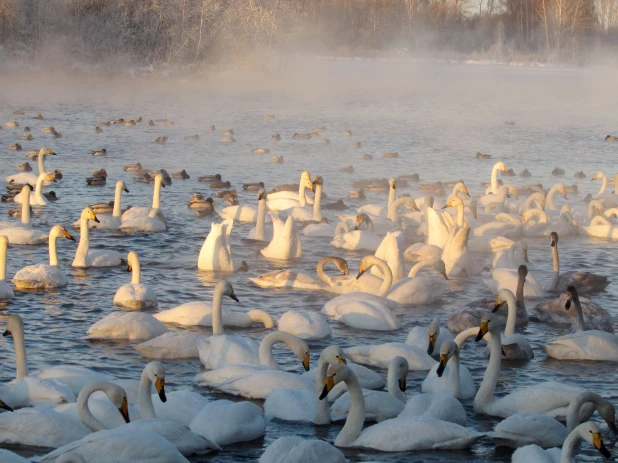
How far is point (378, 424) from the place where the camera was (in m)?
7.64

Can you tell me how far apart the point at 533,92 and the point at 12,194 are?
133 feet

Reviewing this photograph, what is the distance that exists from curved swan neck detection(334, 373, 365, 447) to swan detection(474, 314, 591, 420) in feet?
4.67

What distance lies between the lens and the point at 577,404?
7586mm

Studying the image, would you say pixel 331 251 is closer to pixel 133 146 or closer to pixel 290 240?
pixel 290 240

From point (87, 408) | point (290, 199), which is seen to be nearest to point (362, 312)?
point (87, 408)

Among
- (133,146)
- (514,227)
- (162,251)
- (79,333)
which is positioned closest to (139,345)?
(79,333)

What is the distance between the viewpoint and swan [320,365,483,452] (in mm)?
7480

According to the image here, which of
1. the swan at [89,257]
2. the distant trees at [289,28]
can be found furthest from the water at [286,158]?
the distant trees at [289,28]

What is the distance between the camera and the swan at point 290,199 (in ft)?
61.8

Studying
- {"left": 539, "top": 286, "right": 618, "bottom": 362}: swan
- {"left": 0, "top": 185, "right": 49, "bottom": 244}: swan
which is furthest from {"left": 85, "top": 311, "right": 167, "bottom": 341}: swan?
{"left": 0, "top": 185, "right": 49, "bottom": 244}: swan

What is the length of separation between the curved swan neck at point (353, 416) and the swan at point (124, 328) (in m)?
3.18

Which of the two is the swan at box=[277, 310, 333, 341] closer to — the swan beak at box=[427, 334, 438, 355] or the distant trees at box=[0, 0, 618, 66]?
the swan beak at box=[427, 334, 438, 355]

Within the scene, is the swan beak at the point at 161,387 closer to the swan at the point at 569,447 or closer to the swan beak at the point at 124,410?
the swan beak at the point at 124,410

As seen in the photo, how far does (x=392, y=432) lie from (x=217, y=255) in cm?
668
